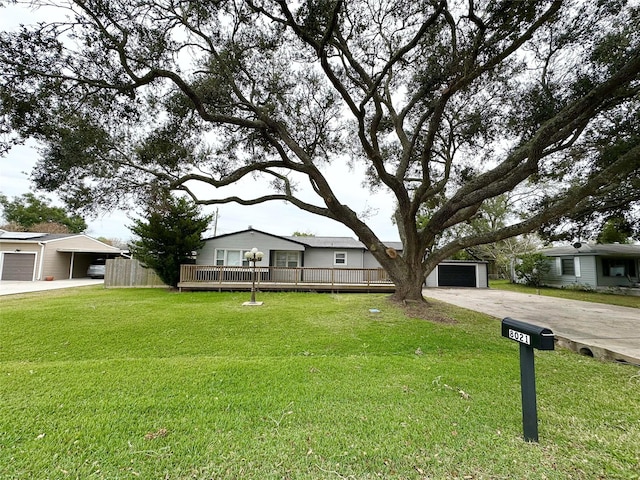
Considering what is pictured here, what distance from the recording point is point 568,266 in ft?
59.0

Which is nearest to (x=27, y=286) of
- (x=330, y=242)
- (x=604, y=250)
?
(x=330, y=242)

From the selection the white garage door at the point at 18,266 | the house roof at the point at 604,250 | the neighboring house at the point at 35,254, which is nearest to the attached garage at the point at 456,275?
the house roof at the point at 604,250

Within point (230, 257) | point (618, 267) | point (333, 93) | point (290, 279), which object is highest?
point (333, 93)

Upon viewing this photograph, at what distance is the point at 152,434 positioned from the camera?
2.22 metres

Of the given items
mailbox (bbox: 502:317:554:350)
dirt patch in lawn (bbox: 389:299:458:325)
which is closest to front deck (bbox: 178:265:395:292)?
dirt patch in lawn (bbox: 389:299:458:325)

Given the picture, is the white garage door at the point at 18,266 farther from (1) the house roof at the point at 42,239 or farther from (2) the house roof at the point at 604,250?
(2) the house roof at the point at 604,250

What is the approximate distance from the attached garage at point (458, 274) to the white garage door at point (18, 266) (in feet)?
81.2

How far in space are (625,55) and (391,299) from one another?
797cm

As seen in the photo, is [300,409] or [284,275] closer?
[300,409]

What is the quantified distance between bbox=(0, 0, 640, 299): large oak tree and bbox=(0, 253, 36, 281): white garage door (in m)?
14.4

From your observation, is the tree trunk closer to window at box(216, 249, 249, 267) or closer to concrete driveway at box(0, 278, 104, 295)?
window at box(216, 249, 249, 267)

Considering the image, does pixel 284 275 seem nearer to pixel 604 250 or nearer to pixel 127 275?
pixel 127 275

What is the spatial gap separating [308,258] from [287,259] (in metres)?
1.35

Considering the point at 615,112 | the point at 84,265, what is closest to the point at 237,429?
the point at 615,112
